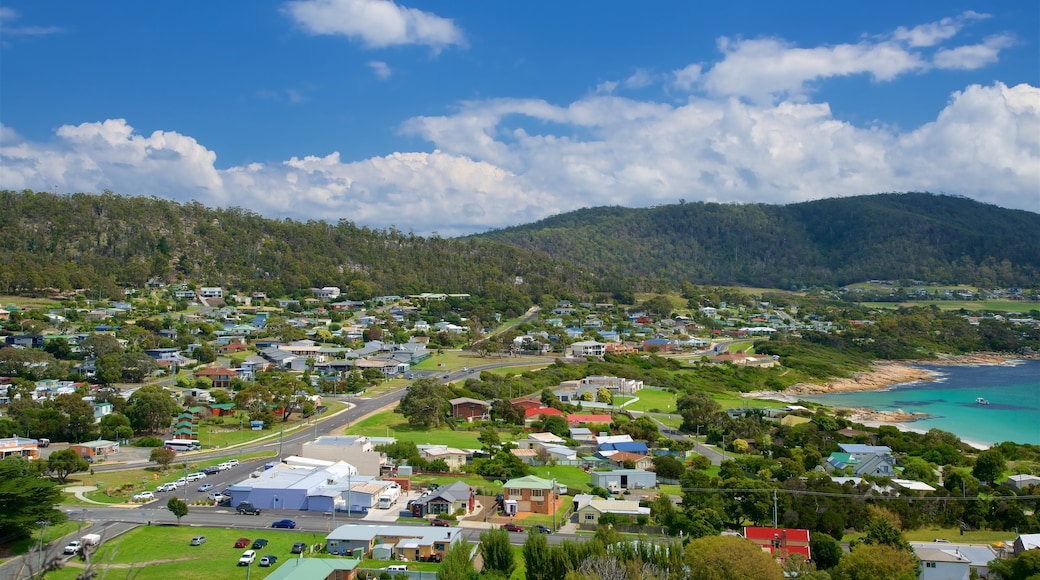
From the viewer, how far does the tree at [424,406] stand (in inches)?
1107

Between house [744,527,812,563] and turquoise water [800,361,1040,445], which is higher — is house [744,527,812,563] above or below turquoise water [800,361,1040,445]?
above

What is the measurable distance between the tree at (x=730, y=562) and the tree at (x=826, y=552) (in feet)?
8.18

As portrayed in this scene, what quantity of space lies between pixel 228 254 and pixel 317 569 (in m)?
59.1

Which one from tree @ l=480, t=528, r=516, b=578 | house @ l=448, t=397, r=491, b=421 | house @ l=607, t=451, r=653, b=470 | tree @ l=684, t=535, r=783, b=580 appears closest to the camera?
tree @ l=684, t=535, r=783, b=580

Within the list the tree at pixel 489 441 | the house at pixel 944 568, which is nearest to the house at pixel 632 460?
Result: the tree at pixel 489 441

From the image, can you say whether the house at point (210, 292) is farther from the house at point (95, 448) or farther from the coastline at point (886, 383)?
the coastline at point (886, 383)

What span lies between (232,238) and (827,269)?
91.3 m

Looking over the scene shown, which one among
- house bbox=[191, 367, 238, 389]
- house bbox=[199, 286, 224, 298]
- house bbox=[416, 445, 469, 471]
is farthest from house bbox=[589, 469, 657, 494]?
house bbox=[199, 286, 224, 298]

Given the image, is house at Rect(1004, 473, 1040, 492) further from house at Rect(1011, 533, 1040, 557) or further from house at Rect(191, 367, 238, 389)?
house at Rect(191, 367, 238, 389)

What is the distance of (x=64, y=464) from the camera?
1941 centimetres

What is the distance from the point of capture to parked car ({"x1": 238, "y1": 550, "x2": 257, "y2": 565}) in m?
14.1

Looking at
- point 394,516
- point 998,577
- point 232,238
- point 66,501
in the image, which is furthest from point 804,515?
point 232,238

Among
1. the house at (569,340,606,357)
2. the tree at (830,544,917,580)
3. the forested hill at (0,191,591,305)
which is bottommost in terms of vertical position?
the tree at (830,544,917,580)

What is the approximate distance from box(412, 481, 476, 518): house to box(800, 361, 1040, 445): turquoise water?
68.8 feet
